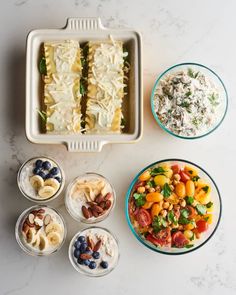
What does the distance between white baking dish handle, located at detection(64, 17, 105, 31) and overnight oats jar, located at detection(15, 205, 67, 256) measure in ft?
2.93

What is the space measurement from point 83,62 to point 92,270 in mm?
1041

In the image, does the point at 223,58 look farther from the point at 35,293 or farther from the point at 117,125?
the point at 35,293

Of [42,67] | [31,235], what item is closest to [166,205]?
[31,235]

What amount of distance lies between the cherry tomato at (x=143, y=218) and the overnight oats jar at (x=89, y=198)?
5.6 inches

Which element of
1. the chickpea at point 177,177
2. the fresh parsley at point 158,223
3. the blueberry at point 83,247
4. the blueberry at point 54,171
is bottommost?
the blueberry at point 83,247

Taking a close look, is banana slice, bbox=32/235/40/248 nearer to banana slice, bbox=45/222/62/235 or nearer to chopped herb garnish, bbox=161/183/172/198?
banana slice, bbox=45/222/62/235

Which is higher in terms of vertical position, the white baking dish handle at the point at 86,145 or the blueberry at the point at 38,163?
the white baking dish handle at the point at 86,145

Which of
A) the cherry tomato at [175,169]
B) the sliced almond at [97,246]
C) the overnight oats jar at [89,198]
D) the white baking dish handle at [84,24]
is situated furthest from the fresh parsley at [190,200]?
the white baking dish handle at [84,24]

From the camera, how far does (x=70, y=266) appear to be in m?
2.44

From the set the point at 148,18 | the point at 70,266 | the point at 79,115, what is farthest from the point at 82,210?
the point at 148,18

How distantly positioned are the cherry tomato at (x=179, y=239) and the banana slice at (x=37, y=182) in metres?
0.69

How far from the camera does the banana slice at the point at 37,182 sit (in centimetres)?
231

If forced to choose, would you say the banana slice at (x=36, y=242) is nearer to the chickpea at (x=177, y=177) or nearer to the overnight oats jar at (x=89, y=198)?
the overnight oats jar at (x=89, y=198)

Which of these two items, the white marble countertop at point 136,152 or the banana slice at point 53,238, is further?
the white marble countertop at point 136,152
